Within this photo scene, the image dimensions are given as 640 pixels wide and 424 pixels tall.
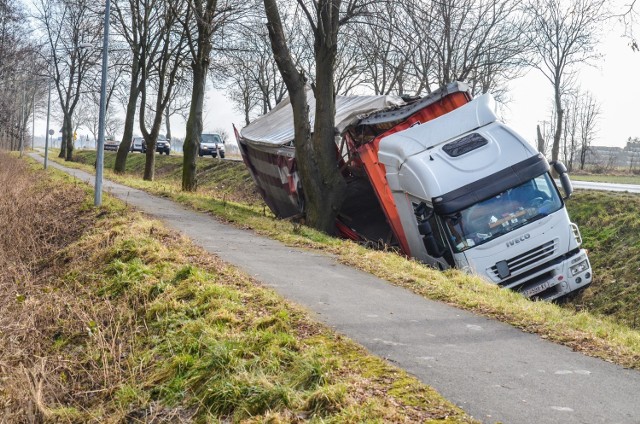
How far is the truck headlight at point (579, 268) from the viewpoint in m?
11.8

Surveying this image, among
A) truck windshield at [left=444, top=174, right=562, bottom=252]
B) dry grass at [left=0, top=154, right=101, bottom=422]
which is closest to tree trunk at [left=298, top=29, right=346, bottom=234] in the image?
truck windshield at [left=444, top=174, right=562, bottom=252]

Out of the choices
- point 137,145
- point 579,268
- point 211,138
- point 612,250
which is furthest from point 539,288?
point 137,145

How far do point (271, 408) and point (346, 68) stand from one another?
1304 inches

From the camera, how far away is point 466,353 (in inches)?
249

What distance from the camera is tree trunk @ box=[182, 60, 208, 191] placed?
22953mm

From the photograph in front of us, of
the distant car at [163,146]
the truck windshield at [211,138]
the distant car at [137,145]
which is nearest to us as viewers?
the truck windshield at [211,138]

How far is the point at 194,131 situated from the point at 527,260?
1409 centimetres

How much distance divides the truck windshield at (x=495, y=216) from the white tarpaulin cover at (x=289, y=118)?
15.1 feet

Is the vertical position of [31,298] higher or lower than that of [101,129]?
lower

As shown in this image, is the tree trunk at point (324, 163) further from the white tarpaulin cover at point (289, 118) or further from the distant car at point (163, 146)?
the distant car at point (163, 146)

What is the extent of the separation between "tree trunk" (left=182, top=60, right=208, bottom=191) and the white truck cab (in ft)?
38.8

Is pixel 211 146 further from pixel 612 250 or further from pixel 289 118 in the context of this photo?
pixel 612 250

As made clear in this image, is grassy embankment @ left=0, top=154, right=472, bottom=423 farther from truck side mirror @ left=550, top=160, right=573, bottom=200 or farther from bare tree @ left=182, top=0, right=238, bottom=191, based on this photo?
bare tree @ left=182, top=0, right=238, bottom=191

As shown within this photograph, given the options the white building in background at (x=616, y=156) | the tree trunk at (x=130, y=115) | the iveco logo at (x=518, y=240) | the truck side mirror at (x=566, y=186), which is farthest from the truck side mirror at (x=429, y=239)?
the white building in background at (x=616, y=156)
